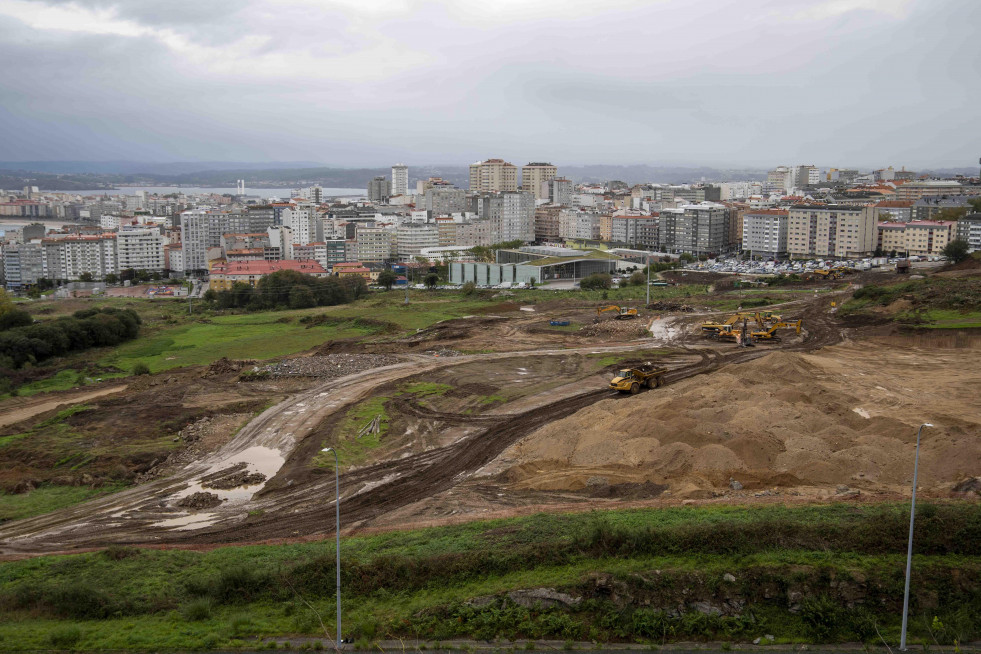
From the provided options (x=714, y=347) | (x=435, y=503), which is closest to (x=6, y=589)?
(x=435, y=503)

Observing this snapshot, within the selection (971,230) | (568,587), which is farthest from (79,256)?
(568,587)

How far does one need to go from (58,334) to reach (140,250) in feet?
194

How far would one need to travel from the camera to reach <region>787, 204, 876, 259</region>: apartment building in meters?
70.8

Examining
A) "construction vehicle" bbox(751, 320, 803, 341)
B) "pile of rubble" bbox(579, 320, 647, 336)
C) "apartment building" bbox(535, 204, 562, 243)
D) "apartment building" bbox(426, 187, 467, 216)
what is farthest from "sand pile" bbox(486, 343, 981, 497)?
"apartment building" bbox(426, 187, 467, 216)

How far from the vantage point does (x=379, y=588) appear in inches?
485

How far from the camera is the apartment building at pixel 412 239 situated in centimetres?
9081

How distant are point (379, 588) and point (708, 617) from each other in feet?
15.9

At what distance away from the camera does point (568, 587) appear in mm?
11680

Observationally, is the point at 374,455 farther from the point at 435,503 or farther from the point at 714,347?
the point at 714,347

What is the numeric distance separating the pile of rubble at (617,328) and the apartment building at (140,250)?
221ft

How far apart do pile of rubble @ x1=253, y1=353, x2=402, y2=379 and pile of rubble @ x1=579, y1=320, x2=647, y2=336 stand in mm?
10276

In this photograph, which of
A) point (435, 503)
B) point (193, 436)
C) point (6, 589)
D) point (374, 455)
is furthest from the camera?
point (193, 436)

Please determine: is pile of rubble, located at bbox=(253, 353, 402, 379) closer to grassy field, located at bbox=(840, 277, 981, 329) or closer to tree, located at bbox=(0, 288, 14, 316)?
tree, located at bbox=(0, 288, 14, 316)

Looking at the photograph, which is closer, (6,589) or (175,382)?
(6,589)
